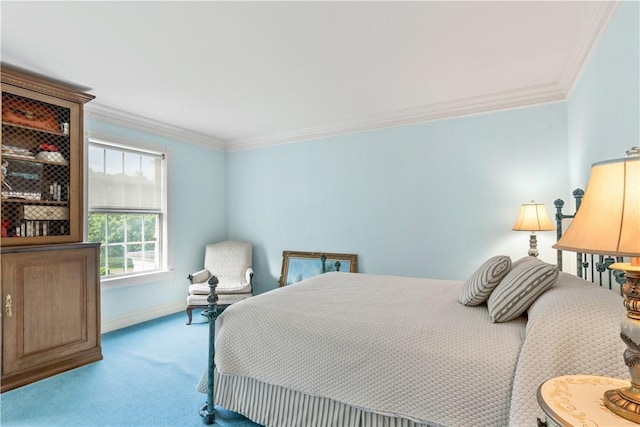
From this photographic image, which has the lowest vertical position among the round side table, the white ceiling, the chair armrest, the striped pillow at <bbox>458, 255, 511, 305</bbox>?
the chair armrest

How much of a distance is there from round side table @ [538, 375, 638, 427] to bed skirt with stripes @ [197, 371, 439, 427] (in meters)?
0.60

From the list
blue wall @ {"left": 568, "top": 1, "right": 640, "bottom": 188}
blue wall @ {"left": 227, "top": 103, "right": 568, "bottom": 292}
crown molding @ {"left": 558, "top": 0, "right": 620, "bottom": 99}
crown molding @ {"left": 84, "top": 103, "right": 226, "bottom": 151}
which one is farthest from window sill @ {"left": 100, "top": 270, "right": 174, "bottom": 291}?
crown molding @ {"left": 558, "top": 0, "right": 620, "bottom": 99}

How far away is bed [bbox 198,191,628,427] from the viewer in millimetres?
1238

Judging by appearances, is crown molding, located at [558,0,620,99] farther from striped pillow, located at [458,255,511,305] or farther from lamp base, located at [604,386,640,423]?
lamp base, located at [604,386,640,423]

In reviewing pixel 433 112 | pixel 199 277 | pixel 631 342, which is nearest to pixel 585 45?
pixel 433 112

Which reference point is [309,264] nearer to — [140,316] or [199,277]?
[199,277]

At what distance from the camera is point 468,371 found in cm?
138

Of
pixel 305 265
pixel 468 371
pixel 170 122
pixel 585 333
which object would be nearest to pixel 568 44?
pixel 585 333

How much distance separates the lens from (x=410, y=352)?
59.7 inches

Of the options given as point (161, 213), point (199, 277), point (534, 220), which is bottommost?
point (199, 277)

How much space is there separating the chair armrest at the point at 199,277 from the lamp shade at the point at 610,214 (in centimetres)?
405

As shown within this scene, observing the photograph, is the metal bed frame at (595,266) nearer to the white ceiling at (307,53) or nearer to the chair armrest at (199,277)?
the white ceiling at (307,53)

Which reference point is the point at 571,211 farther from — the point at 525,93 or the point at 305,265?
the point at 305,265

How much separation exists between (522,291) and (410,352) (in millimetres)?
637
